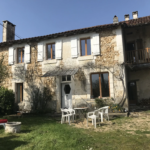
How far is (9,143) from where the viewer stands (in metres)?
4.28

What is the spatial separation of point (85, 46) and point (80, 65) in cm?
128

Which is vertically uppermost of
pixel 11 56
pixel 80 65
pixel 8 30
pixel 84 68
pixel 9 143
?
pixel 8 30

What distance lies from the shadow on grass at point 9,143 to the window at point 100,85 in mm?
5252

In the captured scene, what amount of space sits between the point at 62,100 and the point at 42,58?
3.16m

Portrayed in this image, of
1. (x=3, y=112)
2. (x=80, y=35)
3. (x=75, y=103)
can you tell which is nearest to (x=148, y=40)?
(x=80, y=35)

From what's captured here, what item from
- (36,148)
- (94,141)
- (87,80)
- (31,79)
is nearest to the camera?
(36,148)

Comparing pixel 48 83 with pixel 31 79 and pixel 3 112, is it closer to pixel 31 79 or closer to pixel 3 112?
pixel 31 79

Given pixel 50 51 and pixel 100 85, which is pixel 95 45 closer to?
pixel 100 85

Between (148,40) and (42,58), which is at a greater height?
(148,40)

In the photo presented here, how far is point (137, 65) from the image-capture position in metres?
9.80

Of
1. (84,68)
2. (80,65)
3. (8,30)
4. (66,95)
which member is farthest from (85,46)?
(8,30)

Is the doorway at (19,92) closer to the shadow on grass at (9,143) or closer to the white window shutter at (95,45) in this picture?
the white window shutter at (95,45)

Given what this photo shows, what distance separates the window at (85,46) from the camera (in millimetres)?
9352

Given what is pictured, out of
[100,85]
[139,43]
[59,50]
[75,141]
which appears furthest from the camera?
[139,43]
